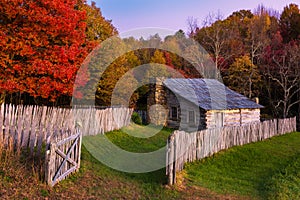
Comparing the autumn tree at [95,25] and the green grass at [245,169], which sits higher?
the autumn tree at [95,25]

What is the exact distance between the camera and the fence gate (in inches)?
319

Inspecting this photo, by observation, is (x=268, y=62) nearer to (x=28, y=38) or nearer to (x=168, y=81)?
(x=168, y=81)

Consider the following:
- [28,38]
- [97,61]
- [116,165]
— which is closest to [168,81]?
[97,61]

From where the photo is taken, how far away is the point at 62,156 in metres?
8.69

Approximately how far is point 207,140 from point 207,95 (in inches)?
354

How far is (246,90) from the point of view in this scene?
35375 millimetres

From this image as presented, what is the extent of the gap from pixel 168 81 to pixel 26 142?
15.4 meters

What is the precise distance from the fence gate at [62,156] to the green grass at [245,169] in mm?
4225

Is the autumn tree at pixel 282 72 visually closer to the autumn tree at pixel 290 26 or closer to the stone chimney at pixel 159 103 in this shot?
the autumn tree at pixel 290 26

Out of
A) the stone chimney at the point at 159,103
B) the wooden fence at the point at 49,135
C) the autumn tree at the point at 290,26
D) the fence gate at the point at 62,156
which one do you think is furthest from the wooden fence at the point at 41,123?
the autumn tree at the point at 290,26

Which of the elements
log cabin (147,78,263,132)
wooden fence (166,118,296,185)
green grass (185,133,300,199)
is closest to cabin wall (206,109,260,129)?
log cabin (147,78,263,132)

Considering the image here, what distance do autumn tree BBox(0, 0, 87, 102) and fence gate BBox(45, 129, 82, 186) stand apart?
755 centimetres

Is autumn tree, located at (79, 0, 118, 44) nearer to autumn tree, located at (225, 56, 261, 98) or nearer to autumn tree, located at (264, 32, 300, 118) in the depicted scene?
autumn tree, located at (225, 56, 261, 98)

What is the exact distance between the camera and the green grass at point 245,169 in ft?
33.8
